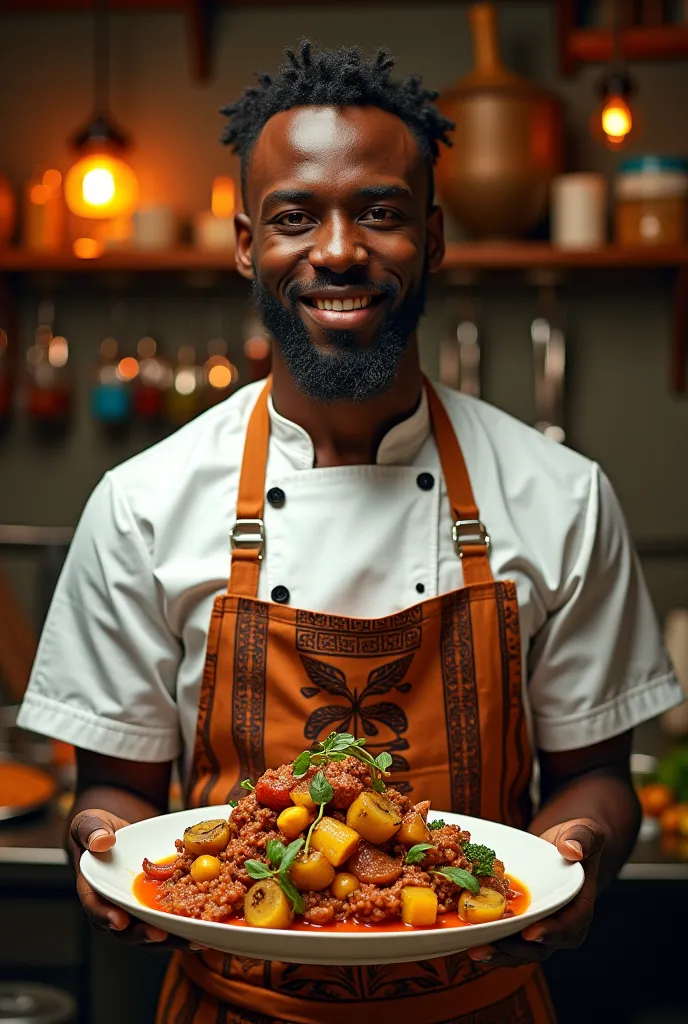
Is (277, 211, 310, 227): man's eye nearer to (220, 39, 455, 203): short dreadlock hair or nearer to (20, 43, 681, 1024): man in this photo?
(20, 43, 681, 1024): man

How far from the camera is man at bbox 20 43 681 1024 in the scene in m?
1.46

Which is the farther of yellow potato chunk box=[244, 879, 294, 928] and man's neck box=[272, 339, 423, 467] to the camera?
man's neck box=[272, 339, 423, 467]

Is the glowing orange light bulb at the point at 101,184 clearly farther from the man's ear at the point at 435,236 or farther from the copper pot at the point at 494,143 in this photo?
the man's ear at the point at 435,236

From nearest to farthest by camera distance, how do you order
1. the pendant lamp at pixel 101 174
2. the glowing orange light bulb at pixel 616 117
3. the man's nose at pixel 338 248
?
the man's nose at pixel 338 248
the glowing orange light bulb at pixel 616 117
the pendant lamp at pixel 101 174

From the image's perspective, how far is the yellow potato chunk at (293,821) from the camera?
121 centimetres

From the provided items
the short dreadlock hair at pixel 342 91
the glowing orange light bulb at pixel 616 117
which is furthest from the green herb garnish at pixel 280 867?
the glowing orange light bulb at pixel 616 117

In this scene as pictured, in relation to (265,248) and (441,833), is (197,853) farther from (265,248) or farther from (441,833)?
(265,248)

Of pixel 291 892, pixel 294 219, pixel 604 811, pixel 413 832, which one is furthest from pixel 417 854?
pixel 294 219

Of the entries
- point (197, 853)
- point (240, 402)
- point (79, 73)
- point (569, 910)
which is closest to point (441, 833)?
point (569, 910)

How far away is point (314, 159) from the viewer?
1.45 m

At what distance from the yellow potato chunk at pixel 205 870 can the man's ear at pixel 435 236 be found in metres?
0.80

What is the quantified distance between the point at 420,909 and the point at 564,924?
157 millimetres

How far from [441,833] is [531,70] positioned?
8.18 ft

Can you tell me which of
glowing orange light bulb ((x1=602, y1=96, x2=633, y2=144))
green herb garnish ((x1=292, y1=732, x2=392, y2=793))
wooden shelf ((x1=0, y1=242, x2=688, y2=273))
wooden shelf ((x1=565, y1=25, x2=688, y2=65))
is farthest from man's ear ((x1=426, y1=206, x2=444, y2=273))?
wooden shelf ((x1=565, y1=25, x2=688, y2=65))
